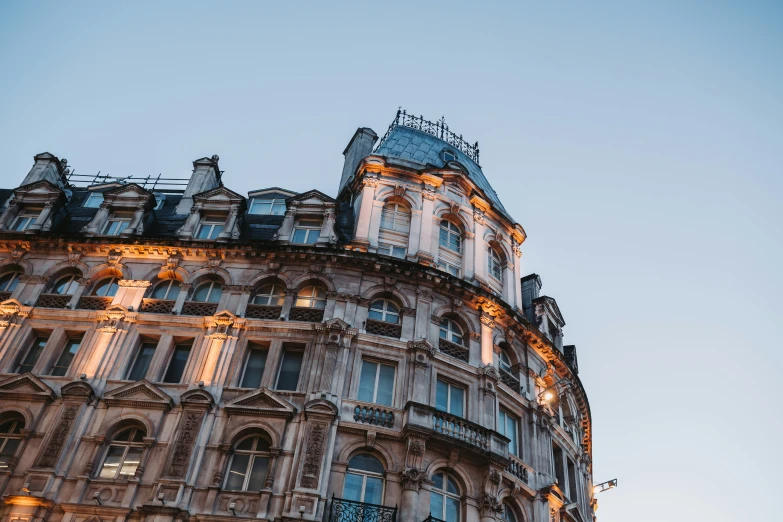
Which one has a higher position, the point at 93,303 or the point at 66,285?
the point at 66,285

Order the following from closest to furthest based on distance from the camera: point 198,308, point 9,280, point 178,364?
point 178,364
point 198,308
point 9,280

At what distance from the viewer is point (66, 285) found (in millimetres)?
27406

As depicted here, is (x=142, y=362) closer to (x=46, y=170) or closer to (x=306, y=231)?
(x=306, y=231)

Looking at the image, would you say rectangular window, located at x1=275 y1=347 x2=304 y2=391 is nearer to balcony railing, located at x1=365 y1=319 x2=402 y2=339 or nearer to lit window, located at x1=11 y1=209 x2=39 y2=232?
balcony railing, located at x1=365 y1=319 x2=402 y2=339

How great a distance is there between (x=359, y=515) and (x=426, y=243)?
11.8 m

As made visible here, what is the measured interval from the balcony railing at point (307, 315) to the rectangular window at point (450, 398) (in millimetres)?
4876

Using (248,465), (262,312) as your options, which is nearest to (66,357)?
(262,312)

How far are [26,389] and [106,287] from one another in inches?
201

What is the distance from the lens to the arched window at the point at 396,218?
1161 inches

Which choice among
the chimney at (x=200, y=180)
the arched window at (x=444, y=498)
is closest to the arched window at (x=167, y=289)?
the chimney at (x=200, y=180)

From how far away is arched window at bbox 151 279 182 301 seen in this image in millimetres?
26734

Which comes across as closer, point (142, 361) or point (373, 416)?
point (373, 416)

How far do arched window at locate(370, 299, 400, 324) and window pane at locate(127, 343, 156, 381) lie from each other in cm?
797

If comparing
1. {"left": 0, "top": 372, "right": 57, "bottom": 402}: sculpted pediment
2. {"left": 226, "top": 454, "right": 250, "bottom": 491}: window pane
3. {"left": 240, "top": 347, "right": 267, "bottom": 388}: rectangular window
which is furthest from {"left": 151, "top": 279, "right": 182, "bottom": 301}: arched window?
{"left": 226, "top": 454, "right": 250, "bottom": 491}: window pane
